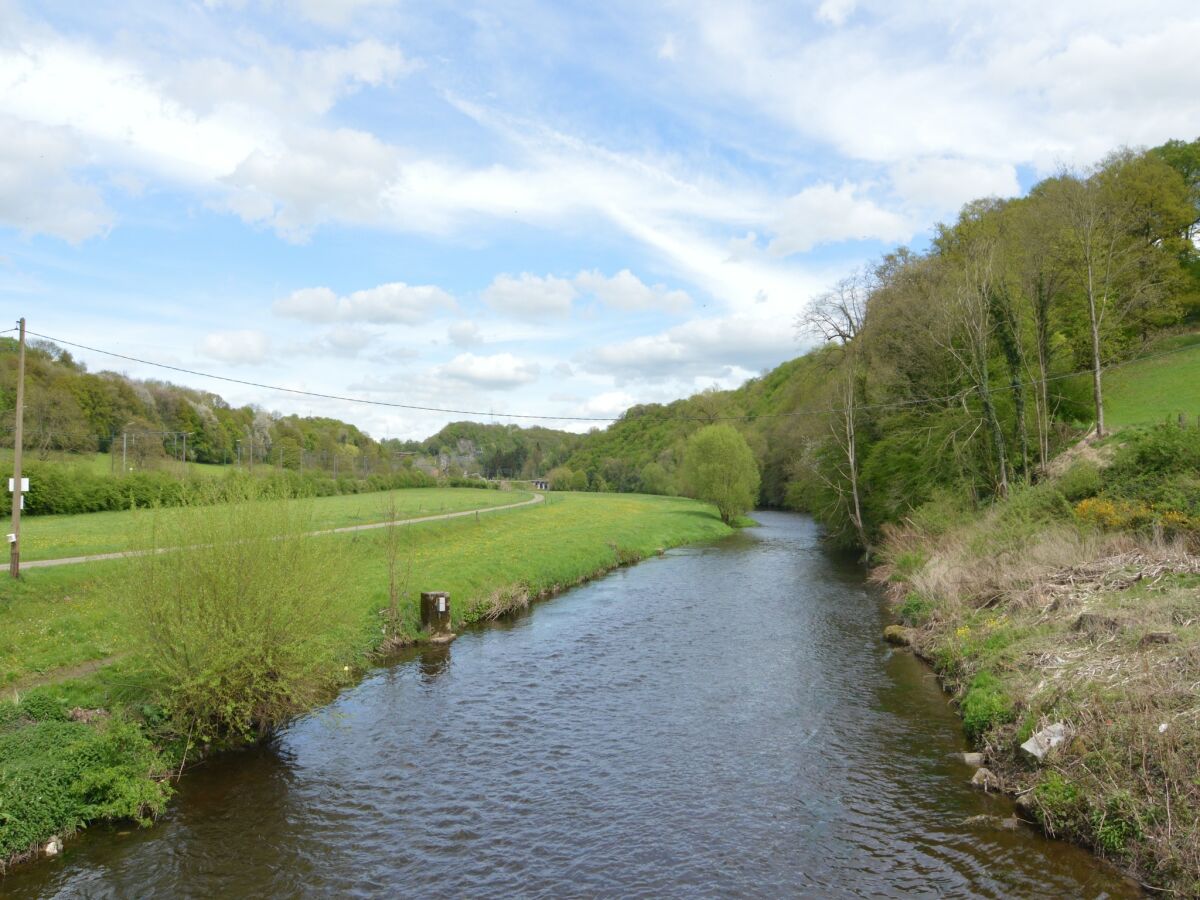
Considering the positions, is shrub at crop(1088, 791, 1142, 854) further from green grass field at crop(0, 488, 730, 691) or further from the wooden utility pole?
the wooden utility pole

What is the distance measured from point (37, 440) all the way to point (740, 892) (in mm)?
68998

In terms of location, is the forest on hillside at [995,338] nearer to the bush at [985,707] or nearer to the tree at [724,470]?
the tree at [724,470]

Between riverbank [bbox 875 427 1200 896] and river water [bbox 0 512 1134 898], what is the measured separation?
698 mm

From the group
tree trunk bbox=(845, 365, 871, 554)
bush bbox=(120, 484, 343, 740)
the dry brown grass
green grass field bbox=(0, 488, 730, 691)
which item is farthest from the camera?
tree trunk bbox=(845, 365, 871, 554)

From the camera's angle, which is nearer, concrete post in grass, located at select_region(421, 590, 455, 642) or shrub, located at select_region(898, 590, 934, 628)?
shrub, located at select_region(898, 590, 934, 628)

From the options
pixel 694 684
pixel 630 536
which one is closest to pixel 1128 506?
pixel 694 684

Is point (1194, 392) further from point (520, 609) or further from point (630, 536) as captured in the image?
point (520, 609)

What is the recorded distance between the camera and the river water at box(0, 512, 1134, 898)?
9438 mm

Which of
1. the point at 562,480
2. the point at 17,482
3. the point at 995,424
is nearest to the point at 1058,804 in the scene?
the point at 995,424

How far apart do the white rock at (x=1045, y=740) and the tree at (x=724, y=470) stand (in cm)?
5396

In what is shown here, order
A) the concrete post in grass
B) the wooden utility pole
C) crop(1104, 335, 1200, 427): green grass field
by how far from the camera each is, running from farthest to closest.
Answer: crop(1104, 335, 1200, 427): green grass field
the concrete post in grass
the wooden utility pole

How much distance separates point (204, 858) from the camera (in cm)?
996

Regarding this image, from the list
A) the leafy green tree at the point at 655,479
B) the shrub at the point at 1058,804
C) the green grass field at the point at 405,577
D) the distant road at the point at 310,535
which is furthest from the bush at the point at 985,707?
the leafy green tree at the point at 655,479

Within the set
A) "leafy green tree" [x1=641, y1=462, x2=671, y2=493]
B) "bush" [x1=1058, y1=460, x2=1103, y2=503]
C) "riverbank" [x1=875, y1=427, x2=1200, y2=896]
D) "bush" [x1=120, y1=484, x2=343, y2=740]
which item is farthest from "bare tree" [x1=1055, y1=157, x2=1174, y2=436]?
"leafy green tree" [x1=641, y1=462, x2=671, y2=493]
